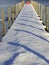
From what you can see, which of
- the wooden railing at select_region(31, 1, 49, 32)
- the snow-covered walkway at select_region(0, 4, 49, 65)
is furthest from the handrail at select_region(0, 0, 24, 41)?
the snow-covered walkway at select_region(0, 4, 49, 65)

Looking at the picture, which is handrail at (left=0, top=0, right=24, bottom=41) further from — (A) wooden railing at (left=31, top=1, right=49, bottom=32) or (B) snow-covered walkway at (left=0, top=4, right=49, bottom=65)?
(B) snow-covered walkway at (left=0, top=4, right=49, bottom=65)

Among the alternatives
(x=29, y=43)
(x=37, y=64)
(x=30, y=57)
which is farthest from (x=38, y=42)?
(x=37, y=64)

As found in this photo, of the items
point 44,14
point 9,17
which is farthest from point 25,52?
point 44,14

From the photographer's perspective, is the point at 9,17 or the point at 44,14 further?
the point at 44,14

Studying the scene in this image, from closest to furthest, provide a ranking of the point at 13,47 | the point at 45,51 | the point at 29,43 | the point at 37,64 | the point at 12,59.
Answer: the point at 37,64, the point at 12,59, the point at 45,51, the point at 13,47, the point at 29,43

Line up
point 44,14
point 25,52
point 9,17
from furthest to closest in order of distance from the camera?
1. point 44,14
2. point 9,17
3. point 25,52

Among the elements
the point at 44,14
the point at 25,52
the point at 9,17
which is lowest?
the point at 44,14

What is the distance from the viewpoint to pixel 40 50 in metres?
4.43

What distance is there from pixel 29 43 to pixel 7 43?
0.54 metres

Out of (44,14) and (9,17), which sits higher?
(9,17)

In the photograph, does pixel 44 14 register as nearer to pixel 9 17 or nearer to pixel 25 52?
pixel 9 17

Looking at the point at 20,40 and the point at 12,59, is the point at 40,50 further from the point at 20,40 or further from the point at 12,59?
the point at 20,40

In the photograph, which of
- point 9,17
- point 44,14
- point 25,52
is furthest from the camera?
point 44,14

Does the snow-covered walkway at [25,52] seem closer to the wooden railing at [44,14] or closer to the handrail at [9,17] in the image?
the handrail at [9,17]
